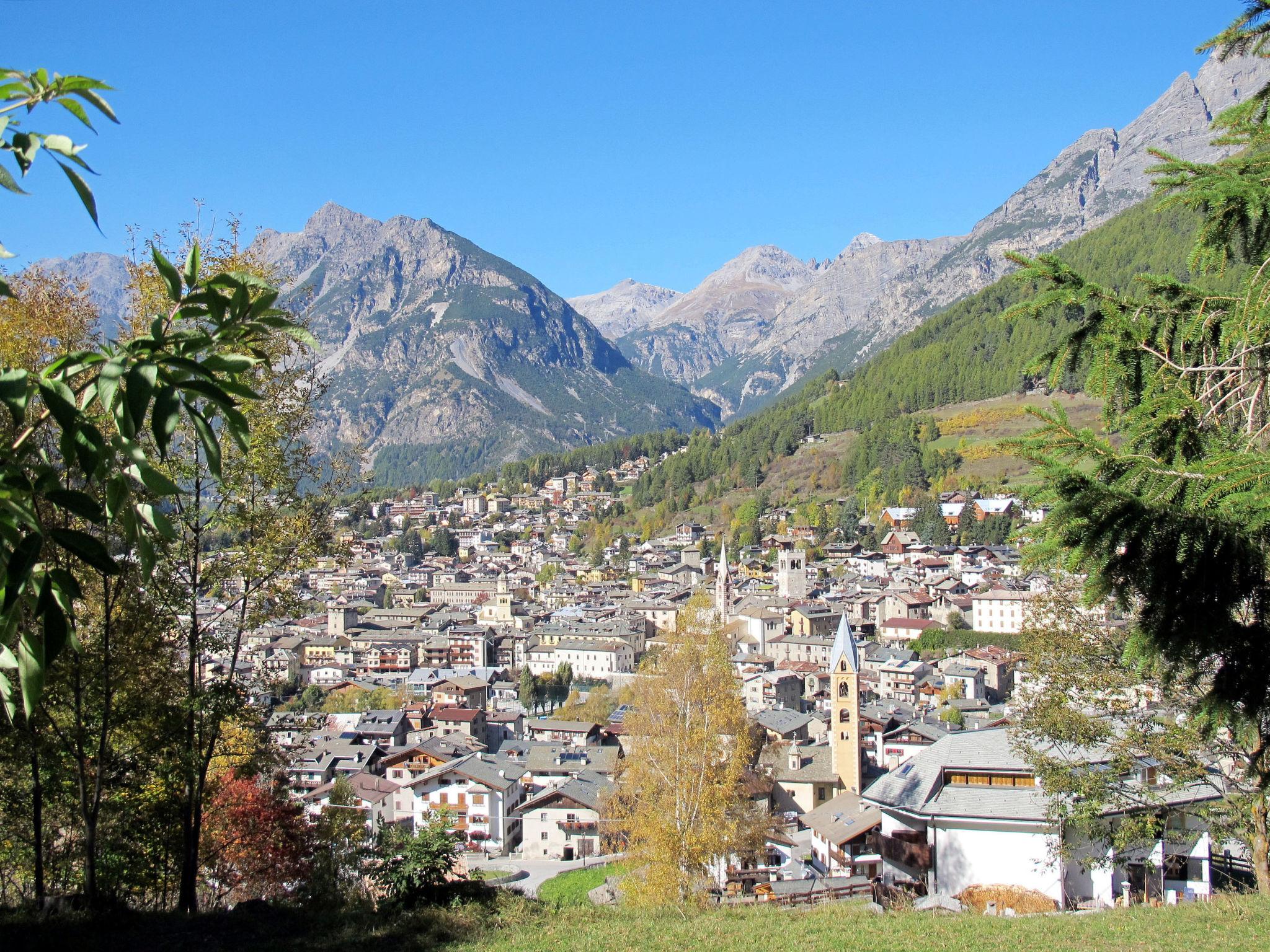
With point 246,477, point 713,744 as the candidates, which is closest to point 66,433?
point 246,477

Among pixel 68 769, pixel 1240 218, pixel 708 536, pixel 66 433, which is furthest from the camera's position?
pixel 708 536

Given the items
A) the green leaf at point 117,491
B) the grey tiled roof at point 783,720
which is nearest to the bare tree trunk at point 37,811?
the green leaf at point 117,491

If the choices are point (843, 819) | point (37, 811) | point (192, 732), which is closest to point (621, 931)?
point (192, 732)

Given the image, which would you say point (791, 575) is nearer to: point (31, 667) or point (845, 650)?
point (845, 650)

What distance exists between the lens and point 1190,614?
4.01 meters

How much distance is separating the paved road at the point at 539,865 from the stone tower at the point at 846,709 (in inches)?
312

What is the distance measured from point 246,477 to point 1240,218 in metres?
7.67

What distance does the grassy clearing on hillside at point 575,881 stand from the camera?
22.2 m

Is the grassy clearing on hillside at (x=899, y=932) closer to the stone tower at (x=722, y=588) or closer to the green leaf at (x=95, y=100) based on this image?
the green leaf at (x=95, y=100)

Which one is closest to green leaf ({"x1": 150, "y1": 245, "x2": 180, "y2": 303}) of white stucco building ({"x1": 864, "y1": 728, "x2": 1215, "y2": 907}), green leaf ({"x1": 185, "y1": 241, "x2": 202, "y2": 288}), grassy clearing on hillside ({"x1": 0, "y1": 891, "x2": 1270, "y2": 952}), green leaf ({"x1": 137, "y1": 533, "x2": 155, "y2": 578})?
green leaf ({"x1": 185, "y1": 241, "x2": 202, "y2": 288})

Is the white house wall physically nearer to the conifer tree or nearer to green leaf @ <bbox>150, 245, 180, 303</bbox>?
the conifer tree

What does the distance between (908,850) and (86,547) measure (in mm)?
16696

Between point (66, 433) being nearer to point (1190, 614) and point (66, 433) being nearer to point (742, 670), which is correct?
point (1190, 614)

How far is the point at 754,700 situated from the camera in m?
49.1
